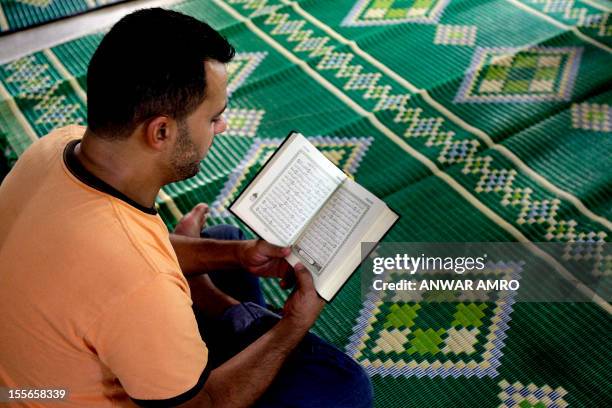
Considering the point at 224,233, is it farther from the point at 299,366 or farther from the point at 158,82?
the point at 158,82

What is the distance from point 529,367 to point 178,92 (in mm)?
996

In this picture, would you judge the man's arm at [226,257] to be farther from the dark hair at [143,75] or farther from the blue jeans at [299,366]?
the dark hair at [143,75]

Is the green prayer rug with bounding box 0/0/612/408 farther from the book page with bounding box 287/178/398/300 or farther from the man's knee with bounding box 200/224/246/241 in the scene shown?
the book page with bounding box 287/178/398/300

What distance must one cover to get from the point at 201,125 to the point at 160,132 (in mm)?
85

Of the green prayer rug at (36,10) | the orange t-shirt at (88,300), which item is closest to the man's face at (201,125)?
the orange t-shirt at (88,300)

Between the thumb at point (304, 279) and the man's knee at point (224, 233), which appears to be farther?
the man's knee at point (224, 233)

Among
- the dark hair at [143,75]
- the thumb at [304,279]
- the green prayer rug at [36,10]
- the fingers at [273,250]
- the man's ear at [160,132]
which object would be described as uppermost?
the dark hair at [143,75]

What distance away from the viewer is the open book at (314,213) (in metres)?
1.15

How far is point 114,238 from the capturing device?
860mm

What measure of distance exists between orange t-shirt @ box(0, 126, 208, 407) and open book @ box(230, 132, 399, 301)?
1.08ft

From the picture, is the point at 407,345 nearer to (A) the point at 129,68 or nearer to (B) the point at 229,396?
(B) the point at 229,396

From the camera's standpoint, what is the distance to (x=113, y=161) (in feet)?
3.07

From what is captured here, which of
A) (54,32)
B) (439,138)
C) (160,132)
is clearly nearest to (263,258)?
(160,132)

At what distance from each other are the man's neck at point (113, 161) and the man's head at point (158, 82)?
0.05ft
